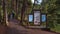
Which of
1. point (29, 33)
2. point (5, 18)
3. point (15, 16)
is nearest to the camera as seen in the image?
point (29, 33)

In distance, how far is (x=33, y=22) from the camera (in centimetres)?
1268

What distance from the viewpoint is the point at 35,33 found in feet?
36.0

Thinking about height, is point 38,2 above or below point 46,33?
above

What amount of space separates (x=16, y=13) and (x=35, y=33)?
43.4 feet

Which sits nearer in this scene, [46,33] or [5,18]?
[46,33]

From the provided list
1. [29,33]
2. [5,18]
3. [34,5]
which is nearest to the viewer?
[29,33]

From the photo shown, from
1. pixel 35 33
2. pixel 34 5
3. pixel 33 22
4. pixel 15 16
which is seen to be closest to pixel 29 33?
pixel 35 33

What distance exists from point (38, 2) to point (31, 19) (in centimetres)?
1285

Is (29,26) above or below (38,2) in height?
below

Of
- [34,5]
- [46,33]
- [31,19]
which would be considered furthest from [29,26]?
[34,5]

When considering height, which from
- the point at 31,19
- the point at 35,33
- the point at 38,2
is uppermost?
the point at 38,2

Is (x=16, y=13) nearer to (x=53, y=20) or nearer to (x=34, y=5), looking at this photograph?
(x=34, y=5)

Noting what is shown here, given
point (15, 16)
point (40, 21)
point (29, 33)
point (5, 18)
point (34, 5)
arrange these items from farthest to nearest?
1. point (34, 5)
2. point (15, 16)
3. point (5, 18)
4. point (40, 21)
5. point (29, 33)

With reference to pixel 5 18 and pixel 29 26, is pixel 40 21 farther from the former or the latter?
pixel 5 18
